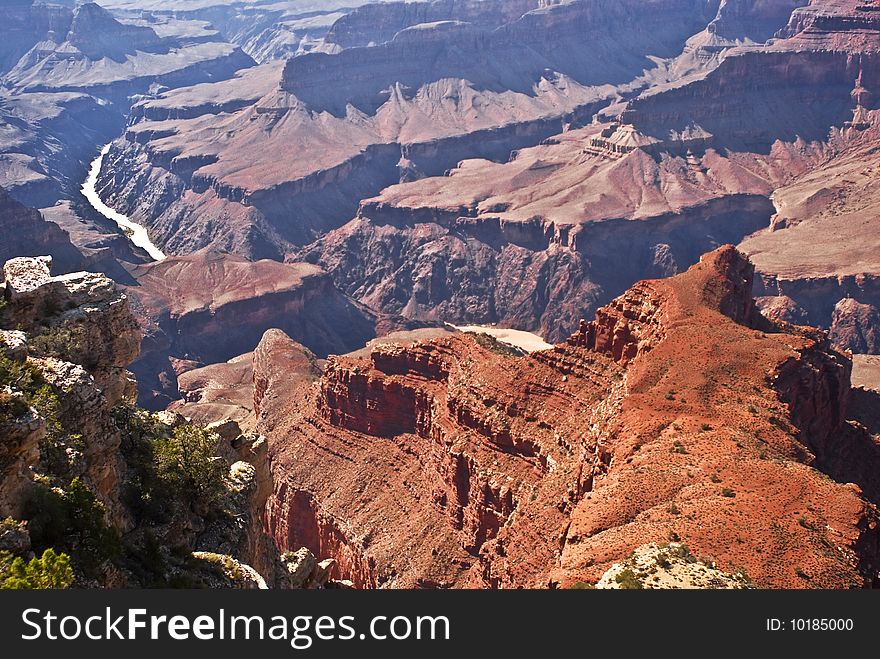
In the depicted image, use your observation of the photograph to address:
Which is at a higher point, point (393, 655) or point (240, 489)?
point (393, 655)

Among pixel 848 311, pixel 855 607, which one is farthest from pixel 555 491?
pixel 848 311

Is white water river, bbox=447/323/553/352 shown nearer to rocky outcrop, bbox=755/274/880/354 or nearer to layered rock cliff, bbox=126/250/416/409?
layered rock cliff, bbox=126/250/416/409

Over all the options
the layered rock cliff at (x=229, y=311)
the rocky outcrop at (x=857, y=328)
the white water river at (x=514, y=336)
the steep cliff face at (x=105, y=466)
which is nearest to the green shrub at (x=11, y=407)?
the steep cliff face at (x=105, y=466)

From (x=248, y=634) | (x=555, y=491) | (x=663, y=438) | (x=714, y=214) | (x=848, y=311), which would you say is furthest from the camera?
(x=714, y=214)

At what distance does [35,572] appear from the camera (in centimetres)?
2170

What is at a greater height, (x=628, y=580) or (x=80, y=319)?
(x=80, y=319)

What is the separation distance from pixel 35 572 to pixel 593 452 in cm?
3439

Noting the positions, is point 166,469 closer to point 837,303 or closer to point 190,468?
point 190,468

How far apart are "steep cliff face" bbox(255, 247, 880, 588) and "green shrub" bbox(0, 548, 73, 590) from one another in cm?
2046

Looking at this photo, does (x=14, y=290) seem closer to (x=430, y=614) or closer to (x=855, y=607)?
(x=430, y=614)

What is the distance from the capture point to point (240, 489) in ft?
119

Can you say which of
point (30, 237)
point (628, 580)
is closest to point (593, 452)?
point (628, 580)

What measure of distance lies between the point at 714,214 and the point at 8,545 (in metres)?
187

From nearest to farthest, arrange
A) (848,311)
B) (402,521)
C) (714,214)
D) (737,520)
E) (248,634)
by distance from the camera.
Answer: (248,634) < (737,520) < (402,521) < (848,311) < (714,214)
